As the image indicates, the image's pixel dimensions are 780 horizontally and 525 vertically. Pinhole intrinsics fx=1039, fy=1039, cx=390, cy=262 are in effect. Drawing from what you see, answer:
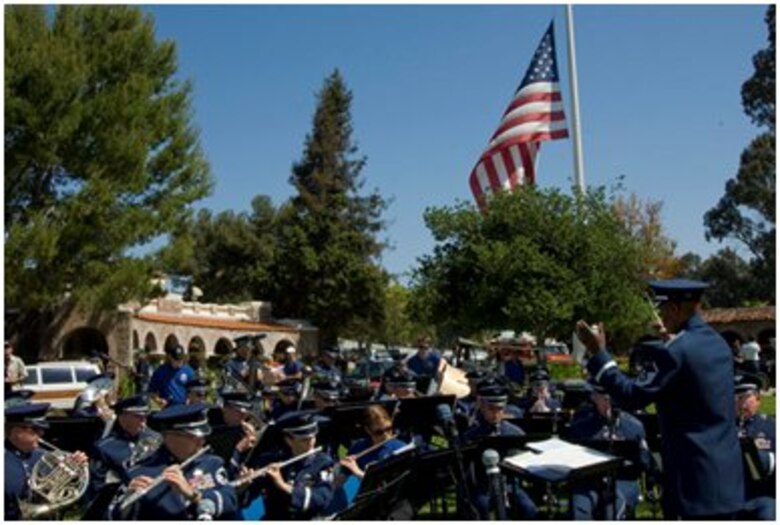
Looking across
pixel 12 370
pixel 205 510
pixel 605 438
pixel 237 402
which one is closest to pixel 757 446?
pixel 605 438

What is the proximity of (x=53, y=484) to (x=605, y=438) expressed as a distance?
14.1 feet

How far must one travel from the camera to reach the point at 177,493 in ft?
18.1

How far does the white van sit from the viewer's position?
25.8m

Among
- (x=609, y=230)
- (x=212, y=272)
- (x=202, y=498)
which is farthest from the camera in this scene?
(x=212, y=272)

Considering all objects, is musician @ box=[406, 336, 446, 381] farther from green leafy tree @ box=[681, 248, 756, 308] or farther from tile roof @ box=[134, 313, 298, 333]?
green leafy tree @ box=[681, 248, 756, 308]

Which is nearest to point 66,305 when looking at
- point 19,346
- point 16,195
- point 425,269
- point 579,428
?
point 19,346

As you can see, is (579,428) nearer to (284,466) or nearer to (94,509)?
(284,466)

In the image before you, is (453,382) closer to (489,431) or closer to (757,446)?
(489,431)

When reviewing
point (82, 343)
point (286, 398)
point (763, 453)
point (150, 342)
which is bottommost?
point (763, 453)

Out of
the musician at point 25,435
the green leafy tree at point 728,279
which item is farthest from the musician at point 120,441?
the green leafy tree at point 728,279

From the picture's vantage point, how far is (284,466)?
686 centimetres

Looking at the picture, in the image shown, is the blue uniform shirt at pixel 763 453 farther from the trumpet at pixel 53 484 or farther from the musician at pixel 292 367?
the musician at pixel 292 367

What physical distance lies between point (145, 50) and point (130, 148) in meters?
4.63

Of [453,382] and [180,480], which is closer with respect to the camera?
[180,480]
